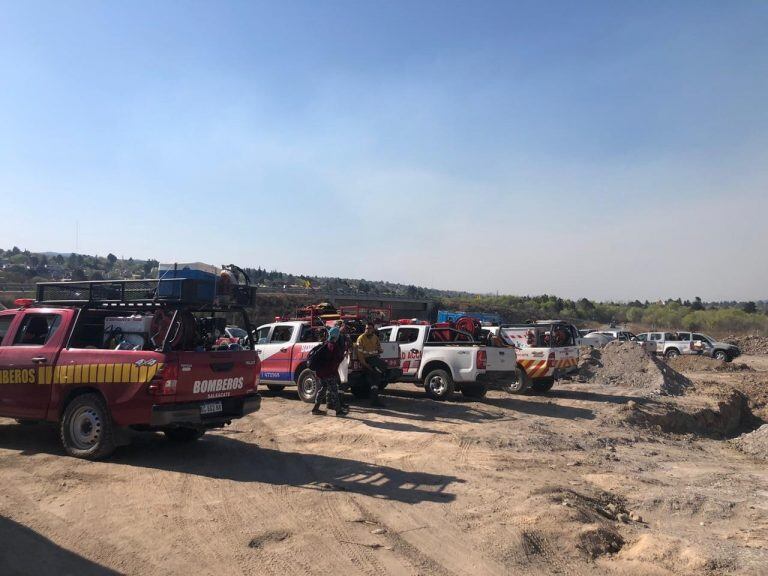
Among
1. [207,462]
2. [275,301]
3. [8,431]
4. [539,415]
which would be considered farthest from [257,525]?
[275,301]

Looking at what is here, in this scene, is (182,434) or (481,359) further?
(481,359)

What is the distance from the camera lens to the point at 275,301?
49.4 m

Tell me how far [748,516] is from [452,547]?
346cm

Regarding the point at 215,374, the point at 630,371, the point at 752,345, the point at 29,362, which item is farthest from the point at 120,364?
the point at 752,345

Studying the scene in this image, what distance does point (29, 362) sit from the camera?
8.00 meters

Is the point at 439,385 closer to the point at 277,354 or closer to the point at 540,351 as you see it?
the point at 540,351

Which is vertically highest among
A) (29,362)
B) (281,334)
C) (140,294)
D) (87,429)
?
(140,294)

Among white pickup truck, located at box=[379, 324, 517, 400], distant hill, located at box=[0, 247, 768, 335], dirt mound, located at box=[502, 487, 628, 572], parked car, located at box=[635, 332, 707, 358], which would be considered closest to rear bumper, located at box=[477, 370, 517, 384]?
white pickup truck, located at box=[379, 324, 517, 400]

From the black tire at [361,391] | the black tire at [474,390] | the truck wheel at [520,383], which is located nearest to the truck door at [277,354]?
the black tire at [361,391]

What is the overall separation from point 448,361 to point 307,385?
3.41 metres

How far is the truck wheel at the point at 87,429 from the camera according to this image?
733 centimetres

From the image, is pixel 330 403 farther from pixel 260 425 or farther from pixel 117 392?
pixel 117 392

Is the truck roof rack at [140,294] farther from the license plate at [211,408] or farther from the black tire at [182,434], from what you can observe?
the black tire at [182,434]

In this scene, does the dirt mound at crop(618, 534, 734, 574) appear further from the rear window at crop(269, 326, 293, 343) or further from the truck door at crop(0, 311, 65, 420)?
the rear window at crop(269, 326, 293, 343)
